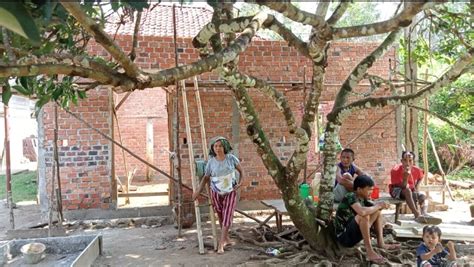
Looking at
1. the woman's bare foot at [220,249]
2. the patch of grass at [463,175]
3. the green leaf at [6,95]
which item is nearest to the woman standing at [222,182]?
the woman's bare foot at [220,249]

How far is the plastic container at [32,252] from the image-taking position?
14.7 ft

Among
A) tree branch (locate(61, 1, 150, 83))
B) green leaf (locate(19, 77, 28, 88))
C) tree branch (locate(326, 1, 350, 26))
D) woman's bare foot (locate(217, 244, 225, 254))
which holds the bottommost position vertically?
woman's bare foot (locate(217, 244, 225, 254))

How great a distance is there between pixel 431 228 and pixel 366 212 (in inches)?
25.1

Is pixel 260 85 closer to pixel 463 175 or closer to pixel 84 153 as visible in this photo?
pixel 84 153

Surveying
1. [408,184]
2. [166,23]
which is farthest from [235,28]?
[166,23]

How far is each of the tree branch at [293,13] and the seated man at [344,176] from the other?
2.78 metres

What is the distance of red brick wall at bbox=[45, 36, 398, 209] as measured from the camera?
267 inches

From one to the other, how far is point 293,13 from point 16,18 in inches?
69.2

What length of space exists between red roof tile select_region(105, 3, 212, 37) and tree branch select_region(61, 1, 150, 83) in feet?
17.1

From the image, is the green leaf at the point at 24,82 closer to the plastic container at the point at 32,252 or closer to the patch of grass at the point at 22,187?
the plastic container at the point at 32,252

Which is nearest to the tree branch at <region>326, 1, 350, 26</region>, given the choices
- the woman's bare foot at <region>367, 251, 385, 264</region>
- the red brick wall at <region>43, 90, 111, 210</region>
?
the woman's bare foot at <region>367, 251, 385, 264</region>

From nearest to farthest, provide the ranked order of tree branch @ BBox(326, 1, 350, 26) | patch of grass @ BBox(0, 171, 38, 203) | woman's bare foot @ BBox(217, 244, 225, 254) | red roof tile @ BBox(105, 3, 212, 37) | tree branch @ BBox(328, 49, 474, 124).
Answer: tree branch @ BBox(326, 1, 350, 26) → tree branch @ BBox(328, 49, 474, 124) → woman's bare foot @ BBox(217, 244, 225, 254) → red roof tile @ BBox(105, 3, 212, 37) → patch of grass @ BBox(0, 171, 38, 203)

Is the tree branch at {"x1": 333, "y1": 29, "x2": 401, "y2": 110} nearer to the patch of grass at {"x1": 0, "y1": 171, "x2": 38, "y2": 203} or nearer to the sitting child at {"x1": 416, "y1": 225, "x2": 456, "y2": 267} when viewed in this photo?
the sitting child at {"x1": 416, "y1": 225, "x2": 456, "y2": 267}

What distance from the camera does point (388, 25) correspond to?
2.35m
